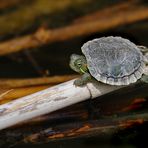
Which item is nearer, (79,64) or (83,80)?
(83,80)

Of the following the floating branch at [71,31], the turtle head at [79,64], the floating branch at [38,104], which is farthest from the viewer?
the floating branch at [71,31]

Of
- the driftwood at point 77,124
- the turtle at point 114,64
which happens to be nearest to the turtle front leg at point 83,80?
the turtle at point 114,64

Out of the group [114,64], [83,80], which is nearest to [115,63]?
[114,64]

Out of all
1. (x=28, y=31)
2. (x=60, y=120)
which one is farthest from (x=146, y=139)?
(x=28, y=31)

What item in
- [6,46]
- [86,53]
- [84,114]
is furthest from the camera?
[6,46]

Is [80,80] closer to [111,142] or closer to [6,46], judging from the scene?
[111,142]

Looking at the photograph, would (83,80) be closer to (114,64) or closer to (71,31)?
(114,64)

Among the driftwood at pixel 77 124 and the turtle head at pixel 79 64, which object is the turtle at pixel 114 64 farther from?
the driftwood at pixel 77 124
